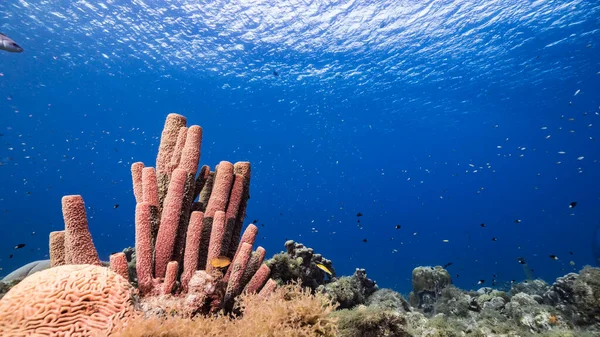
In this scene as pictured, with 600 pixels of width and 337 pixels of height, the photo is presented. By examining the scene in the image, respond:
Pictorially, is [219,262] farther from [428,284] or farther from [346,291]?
[428,284]

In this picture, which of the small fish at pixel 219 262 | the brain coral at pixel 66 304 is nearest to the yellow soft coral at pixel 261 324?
the brain coral at pixel 66 304

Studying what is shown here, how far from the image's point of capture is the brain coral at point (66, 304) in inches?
97.2

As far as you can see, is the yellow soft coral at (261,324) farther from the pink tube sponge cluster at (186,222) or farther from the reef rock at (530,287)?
the reef rock at (530,287)

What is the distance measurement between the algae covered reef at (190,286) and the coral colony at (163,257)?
11mm

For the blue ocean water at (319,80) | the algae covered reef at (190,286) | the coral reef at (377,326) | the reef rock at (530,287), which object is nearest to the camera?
the algae covered reef at (190,286)

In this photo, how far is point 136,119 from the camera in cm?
4591

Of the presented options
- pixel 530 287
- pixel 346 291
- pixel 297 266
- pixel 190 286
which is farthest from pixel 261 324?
pixel 530 287

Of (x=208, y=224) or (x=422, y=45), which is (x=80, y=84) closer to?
(x=422, y=45)

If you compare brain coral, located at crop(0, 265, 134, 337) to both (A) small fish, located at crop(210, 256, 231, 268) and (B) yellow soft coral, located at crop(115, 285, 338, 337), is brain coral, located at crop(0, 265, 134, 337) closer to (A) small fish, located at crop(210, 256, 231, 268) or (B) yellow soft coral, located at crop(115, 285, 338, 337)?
(B) yellow soft coral, located at crop(115, 285, 338, 337)

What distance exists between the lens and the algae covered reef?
8.45 ft

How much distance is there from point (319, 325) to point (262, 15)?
67.5 feet

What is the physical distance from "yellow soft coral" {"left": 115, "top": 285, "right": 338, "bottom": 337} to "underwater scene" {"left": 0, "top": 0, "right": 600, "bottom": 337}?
18mm

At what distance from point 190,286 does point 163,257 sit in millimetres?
696

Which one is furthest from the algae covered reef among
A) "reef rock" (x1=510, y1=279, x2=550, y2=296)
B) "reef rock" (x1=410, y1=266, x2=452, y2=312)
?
"reef rock" (x1=510, y1=279, x2=550, y2=296)
